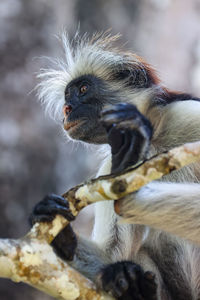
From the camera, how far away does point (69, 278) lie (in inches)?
108

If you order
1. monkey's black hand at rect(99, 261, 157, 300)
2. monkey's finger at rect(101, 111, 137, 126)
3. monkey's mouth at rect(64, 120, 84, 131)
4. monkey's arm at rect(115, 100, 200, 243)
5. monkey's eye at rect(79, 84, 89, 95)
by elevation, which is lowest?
monkey's black hand at rect(99, 261, 157, 300)

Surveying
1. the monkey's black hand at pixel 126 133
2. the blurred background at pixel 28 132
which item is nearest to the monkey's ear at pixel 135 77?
the monkey's black hand at pixel 126 133

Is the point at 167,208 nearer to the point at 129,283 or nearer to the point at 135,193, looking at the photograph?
the point at 135,193

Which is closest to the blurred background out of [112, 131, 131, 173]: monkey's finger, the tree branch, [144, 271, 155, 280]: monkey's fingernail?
[112, 131, 131, 173]: monkey's finger

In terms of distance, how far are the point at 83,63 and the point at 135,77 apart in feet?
2.13

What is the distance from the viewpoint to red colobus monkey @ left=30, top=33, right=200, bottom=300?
10.3 feet

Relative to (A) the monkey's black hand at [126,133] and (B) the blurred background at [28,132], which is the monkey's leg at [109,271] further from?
(B) the blurred background at [28,132]

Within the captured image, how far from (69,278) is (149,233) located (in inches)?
53.7

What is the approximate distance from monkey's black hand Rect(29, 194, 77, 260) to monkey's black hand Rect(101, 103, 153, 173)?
48cm

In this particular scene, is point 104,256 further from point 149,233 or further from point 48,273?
point 48,273

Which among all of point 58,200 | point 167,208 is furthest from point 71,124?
point 58,200

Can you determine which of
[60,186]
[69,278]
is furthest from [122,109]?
[60,186]

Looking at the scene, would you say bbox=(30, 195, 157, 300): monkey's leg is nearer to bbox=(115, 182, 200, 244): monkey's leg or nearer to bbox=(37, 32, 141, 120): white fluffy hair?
bbox=(115, 182, 200, 244): monkey's leg

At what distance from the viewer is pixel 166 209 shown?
10.4ft
